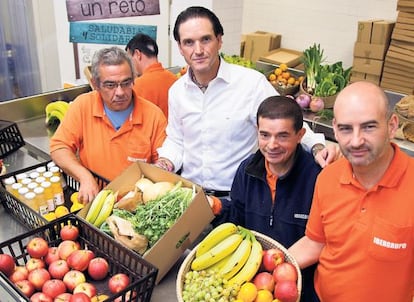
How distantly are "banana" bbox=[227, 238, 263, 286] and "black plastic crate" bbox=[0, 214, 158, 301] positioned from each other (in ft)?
0.89

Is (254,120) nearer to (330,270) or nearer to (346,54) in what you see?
(330,270)

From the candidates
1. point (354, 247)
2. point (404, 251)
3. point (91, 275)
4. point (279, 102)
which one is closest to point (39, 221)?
point (91, 275)

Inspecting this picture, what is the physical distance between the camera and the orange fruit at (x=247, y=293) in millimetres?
1429

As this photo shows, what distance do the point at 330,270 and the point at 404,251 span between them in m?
0.29

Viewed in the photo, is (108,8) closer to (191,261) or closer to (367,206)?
(191,261)

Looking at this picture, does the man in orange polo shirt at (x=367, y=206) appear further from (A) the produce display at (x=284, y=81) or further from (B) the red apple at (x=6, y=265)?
(A) the produce display at (x=284, y=81)

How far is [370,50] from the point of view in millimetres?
5199

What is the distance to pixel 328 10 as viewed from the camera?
604 cm

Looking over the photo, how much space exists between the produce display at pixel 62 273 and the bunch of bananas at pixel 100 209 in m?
0.10

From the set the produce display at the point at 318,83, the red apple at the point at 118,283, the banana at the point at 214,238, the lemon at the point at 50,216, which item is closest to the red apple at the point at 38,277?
the red apple at the point at 118,283

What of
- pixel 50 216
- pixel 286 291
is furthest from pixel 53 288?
pixel 286 291

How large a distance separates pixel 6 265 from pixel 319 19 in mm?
5564

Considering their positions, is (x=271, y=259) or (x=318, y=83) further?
(x=318, y=83)

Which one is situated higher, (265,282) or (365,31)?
(365,31)
